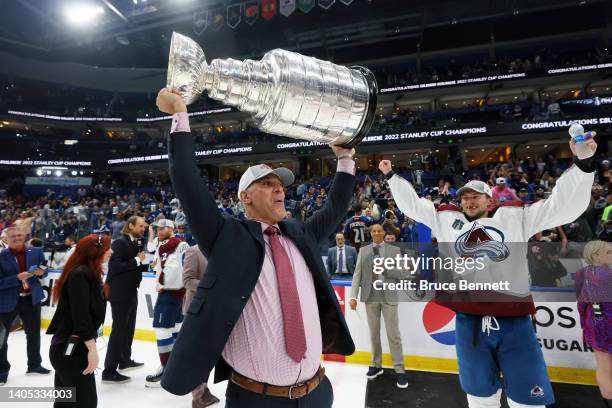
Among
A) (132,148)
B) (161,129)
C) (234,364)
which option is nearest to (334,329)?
(234,364)

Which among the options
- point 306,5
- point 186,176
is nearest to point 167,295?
point 186,176

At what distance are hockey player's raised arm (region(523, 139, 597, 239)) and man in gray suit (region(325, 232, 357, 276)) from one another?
336 cm

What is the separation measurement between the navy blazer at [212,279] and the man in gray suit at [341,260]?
3988 mm

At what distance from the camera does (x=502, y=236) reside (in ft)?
7.09

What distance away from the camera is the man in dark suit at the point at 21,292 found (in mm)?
3805

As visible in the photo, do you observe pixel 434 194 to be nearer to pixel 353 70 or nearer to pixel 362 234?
pixel 362 234

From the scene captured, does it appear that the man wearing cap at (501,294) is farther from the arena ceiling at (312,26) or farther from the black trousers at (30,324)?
the arena ceiling at (312,26)

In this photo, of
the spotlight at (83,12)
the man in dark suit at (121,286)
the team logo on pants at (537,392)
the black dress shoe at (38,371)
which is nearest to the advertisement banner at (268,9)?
the spotlight at (83,12)

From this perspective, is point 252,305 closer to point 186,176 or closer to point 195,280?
point 186,176

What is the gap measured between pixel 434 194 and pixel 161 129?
24997mm

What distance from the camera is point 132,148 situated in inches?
1033

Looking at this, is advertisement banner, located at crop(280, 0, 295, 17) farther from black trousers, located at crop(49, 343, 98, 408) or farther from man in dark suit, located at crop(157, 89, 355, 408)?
man in dark suit, located at crop(157, 89, 355, 408)

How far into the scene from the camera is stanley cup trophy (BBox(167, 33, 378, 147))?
1.20 meters

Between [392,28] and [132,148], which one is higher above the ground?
[392,28]
